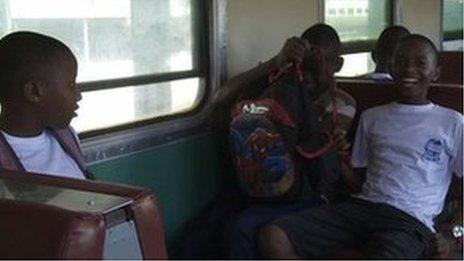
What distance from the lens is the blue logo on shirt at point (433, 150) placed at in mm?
2416

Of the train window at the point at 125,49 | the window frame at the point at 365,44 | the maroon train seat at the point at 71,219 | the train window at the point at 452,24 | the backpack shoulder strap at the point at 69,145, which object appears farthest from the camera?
the train window at the point at 452,24

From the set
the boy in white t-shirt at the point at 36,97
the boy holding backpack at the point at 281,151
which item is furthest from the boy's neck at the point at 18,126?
the boy holding backpack at the point at 281,151

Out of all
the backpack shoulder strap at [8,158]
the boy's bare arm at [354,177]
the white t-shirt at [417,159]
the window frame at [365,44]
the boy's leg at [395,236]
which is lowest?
the boy's leg at [395,236]

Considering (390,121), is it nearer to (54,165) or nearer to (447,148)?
(447,148)

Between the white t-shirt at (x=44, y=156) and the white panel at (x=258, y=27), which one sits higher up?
the white panel at (x=258, y=27)

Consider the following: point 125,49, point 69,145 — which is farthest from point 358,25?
point 69,145

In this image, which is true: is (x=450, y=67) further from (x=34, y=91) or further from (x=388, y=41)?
(x=34, y=91)

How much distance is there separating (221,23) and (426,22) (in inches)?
113

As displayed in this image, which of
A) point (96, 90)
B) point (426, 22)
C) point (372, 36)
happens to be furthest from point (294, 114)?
point (426, 22)

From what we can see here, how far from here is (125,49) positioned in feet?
8.01

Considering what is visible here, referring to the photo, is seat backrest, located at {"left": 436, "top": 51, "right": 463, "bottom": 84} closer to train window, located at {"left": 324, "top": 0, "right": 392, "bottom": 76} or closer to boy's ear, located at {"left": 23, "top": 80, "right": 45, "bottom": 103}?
train window, located at {"left": 324, "top": 0, "right": 392, "bottom": 76}

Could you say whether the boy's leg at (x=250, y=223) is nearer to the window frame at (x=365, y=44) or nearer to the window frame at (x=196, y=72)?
the window frame at (x=196, y=72)

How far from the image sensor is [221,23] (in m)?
2.81

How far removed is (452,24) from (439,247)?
3.77 metres
